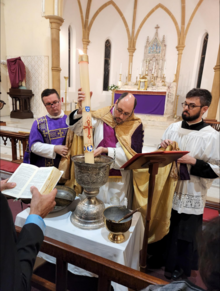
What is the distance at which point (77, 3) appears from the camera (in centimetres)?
1111

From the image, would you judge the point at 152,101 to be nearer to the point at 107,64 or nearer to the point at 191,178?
the point at 107,64

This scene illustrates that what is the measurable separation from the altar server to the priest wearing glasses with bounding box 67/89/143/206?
34 cm

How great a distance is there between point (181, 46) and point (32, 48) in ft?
26.3

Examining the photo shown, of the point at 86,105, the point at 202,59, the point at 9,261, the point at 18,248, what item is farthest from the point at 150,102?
the point at 9,261

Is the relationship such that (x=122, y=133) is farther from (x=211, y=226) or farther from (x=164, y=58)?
(x=164, y=58)

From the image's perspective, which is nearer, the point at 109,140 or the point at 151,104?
the point at 109,140

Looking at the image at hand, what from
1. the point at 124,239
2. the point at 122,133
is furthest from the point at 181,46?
the point at 124,239

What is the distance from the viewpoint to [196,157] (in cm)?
192

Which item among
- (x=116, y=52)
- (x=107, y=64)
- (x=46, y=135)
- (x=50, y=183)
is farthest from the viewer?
(x=107, y=64)

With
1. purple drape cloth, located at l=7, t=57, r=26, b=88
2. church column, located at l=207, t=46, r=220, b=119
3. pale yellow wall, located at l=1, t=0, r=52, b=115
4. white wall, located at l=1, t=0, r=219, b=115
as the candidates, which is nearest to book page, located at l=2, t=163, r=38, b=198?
pale yellow wall, located at l=1, t=0, r=52, b=115

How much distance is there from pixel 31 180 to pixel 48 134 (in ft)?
3.38

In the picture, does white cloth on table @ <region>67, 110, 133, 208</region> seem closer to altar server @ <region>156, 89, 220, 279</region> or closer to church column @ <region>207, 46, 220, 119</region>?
altar server @ <region>156, 89, 220, 279</region>

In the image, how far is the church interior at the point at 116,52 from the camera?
334 inches

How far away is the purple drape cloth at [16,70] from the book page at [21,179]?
29.0 feet
